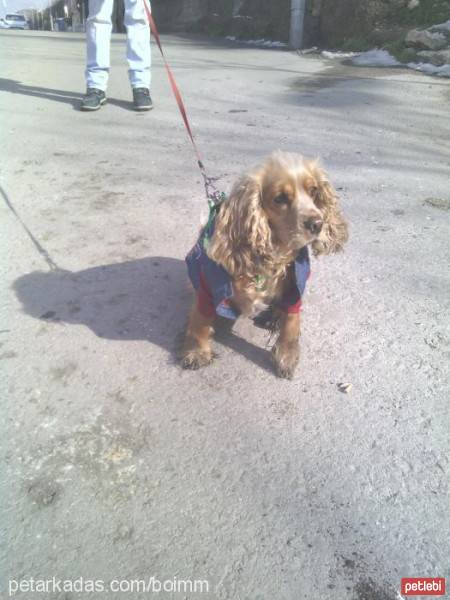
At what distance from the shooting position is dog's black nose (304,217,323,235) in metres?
1.87

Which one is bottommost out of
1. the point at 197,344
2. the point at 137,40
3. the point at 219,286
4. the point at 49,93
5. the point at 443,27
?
the point at 197,344

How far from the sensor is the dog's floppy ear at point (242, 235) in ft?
6.26

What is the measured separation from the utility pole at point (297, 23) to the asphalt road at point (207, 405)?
9.00m

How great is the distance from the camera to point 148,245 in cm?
297

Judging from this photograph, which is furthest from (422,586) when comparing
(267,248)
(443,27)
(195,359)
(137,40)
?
(443,27)

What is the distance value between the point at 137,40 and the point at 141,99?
0.64 meters

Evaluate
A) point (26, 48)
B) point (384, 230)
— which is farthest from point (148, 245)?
point (26, 48)

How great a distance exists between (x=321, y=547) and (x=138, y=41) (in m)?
5.39

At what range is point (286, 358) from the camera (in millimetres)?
2027

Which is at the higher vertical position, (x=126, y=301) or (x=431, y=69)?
(x=431, y=69)

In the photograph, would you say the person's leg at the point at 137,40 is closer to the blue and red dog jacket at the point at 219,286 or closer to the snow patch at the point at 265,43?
the blue and red dog jacket at the point at 219,286

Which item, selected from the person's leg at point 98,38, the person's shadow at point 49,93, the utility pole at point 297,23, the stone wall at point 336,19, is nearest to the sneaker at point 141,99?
the person's shadow at point 49,93

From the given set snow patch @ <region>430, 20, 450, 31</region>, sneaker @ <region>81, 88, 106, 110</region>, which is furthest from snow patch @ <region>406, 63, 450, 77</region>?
sneaker @ <region>81, 88, 106, 110</region>

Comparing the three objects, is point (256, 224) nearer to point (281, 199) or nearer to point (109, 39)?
point (281, 199)
